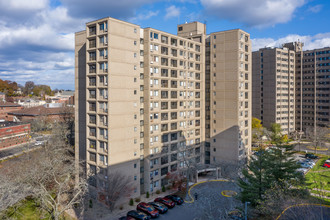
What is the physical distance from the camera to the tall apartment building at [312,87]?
8525cm

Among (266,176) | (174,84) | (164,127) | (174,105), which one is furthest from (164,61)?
(266,176)

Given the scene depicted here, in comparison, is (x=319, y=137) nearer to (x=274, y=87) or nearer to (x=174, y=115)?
(x=274, y=87)

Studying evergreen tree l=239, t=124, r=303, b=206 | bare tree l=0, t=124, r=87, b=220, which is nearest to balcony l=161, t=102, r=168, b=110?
bare tree l=0, t=124, r=87, b=220

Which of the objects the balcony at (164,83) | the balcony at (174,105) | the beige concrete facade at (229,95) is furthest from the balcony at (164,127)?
the beige concrete facade at (229,95)

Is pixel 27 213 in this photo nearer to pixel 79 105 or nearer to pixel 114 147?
pixel 114 147

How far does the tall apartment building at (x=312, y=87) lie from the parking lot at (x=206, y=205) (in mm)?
62617

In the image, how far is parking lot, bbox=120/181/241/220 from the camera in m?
26.6

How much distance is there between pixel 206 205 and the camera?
2788 centimetres

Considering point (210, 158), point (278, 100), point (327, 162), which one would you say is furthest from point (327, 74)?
point (210, 158)

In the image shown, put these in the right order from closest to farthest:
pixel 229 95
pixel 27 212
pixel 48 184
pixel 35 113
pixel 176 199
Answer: pixel 27 212 → pixel 176 199 → pixel 48 184 → pixel 229 95 → pixel 35 113

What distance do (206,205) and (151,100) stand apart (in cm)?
1949

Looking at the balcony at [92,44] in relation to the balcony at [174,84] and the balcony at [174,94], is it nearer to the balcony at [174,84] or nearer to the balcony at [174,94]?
the balcony at [174,84]

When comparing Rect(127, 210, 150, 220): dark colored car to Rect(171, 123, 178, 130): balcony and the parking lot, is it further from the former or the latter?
Rect(171, 123, 178, 130): balcony

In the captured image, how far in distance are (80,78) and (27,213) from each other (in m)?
22.4
